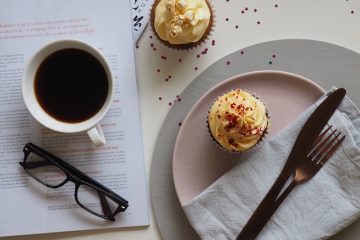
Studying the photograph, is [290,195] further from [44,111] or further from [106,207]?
[44,111]

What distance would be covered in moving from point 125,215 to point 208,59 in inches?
12.3

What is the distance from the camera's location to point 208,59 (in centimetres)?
84

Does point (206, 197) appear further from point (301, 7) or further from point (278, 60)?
point (301, 7)

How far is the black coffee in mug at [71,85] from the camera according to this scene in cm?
78

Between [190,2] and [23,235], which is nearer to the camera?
[190,2]

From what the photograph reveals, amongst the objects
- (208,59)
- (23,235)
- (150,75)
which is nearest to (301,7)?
(208,59)

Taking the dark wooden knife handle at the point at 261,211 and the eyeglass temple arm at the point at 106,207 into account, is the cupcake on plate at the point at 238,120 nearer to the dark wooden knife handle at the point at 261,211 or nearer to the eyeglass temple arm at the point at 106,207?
the dark wooden knife handle at the point at 261,211

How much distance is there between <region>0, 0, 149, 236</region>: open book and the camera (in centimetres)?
84

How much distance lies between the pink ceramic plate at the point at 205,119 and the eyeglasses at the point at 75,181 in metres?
0.12

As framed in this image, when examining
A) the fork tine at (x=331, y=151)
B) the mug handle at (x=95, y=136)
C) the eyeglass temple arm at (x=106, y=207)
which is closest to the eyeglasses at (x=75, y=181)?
the eyeglass temple arm at (x=106, y=207)

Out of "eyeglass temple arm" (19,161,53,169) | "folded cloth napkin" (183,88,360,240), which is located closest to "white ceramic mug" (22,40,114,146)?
"eyeglass temple arm" (19,161,53,169)

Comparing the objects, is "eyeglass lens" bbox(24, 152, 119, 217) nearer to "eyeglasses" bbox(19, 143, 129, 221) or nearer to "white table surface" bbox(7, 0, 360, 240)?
"eyeglasses" bbox(19, 143, 129, 221)

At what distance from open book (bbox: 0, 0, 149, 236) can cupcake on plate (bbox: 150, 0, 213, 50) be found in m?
0.09

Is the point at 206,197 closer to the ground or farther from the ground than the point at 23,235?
farther from the ground
